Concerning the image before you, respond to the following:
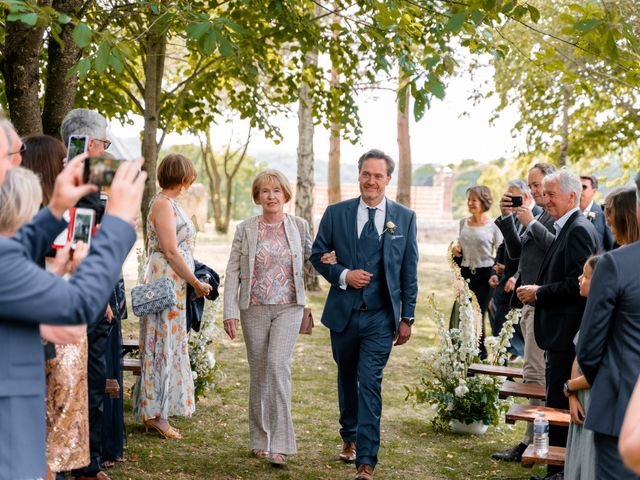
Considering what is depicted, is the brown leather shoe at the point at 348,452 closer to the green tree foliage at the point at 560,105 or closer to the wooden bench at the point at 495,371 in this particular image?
the wooden bench at the point at 495,371

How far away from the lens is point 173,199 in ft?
22.4

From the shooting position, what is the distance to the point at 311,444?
7375mm

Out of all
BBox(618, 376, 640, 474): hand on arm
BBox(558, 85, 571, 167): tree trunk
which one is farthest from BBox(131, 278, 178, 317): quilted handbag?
BBox(558, 85, 571, 167): tree trunk

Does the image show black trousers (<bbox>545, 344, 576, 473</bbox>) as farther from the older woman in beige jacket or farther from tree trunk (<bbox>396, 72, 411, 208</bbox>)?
tree trunk (<bbox>396, 72, 411, 208</bbox>)

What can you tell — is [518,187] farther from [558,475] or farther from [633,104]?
[633,104]

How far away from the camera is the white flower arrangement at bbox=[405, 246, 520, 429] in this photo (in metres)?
7.75

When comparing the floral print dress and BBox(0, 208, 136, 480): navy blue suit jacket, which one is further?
the floral print dress

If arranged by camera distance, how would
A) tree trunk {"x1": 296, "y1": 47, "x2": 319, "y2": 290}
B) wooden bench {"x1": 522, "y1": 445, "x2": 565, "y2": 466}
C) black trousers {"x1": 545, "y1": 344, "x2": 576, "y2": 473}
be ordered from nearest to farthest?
wooden bench {"x1": 522, "y1": 445, "x2": 565, "y2": 466}, black trousers {"x1": 545, "y1": 344, "x2": 576, "y2": 473}, tree trunk {"x1": 296, "y1": 47, "x2": 319, "y2": 290}

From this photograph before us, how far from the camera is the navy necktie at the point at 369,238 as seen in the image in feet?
21.3

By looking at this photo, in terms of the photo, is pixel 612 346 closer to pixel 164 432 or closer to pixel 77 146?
pixel 77 146

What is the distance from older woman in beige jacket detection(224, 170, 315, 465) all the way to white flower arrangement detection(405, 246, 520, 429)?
1.74 metres

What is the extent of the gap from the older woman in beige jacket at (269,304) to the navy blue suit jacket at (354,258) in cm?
26

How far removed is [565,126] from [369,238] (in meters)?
16.0

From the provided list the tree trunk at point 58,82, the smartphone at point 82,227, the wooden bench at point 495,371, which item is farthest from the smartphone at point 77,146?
the wooden bench at point 495,371
